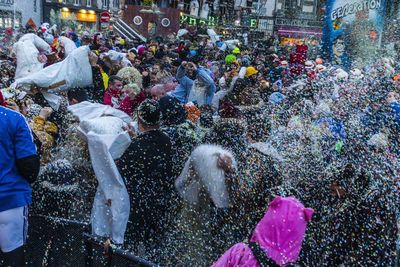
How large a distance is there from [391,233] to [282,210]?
1.41 meters

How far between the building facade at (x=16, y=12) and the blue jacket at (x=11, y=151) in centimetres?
3108

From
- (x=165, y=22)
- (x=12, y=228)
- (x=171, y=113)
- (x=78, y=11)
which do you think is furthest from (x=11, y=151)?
(x=78, y=11)

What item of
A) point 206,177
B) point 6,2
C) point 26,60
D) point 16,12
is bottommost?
point 206,177

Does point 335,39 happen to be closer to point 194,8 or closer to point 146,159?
point 146,159

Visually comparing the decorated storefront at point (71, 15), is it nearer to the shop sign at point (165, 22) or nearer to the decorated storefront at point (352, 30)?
the shop sign at point (165, 22)

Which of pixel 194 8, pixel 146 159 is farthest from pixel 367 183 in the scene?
pixel 194 8

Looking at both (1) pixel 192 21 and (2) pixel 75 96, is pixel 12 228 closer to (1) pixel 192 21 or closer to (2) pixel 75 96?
(2) pixel 75 96

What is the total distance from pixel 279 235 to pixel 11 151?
208 centimetres

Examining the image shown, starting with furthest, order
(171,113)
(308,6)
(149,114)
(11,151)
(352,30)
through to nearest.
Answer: (308,6), (352,30), (171,113), (149,114), (11,151)

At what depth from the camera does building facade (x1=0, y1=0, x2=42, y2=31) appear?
1393 inches

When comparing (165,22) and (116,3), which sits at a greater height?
(116,3)

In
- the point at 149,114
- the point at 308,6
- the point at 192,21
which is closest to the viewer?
the point at 149,114

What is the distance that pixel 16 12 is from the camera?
123 ft

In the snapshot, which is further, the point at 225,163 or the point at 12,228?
the point at 225,163
